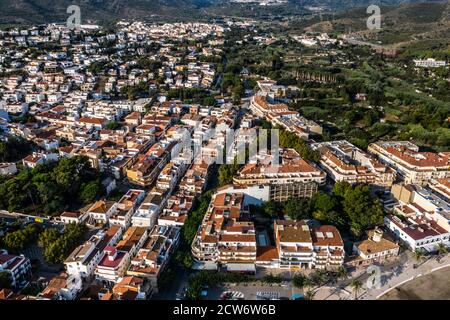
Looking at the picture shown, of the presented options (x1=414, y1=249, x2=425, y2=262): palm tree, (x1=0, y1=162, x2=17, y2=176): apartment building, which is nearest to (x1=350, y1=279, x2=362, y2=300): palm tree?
(x1=414, y1=249, x2=425, y2=262): palm tree

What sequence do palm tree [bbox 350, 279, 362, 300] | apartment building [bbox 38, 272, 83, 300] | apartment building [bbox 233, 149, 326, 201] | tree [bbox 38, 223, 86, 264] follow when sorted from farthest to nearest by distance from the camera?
1. apartment building [bbox 233, 149, 326, 201]
2. tree [bbox 38, 223, 86, 264]
3. palm tree [bbox 350, 279, 362, 300]
4. apartment building [bbox 38, 272, 83, 300]

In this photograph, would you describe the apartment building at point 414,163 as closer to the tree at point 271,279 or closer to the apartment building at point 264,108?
the apartment building at point 264,108

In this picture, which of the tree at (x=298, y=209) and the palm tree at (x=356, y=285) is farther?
the tree at (x=298, y=209)

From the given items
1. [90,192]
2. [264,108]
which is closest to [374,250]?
[90,192]

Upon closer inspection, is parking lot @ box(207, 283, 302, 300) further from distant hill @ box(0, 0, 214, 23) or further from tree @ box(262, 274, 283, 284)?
distant hill @ box(0, 0, 214, 23)

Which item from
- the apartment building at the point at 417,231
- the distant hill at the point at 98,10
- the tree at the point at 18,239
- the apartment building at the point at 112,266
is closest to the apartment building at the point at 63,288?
the apartment building at the point at 112,266
